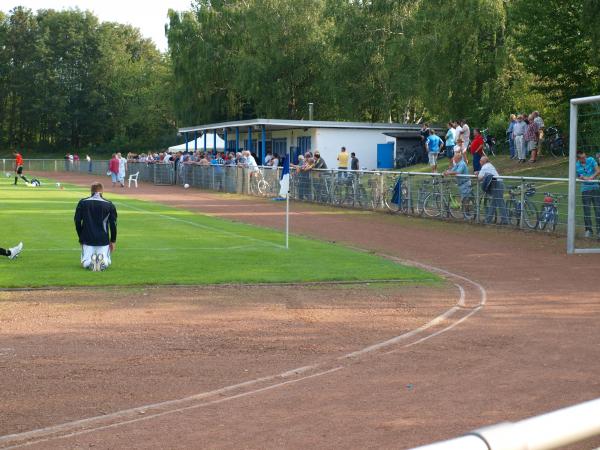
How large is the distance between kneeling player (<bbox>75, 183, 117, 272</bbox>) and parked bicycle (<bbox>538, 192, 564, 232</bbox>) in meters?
10.8

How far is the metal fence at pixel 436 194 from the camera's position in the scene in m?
21.1

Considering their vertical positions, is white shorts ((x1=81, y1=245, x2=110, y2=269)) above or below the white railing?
below

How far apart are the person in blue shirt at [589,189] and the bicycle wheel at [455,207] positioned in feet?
16.7

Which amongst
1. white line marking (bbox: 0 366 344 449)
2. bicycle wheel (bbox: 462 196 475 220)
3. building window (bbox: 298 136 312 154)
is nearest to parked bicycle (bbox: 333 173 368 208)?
bicycle wheel (bbox: 462 196 475 220)

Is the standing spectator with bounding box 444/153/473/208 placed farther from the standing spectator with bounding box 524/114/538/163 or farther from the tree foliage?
the tree foliage

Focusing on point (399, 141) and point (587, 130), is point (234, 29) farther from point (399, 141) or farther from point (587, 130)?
point (587, 130)

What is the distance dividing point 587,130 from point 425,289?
11.9 meters

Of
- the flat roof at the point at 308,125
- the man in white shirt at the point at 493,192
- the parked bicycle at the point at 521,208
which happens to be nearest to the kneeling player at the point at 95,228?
Answer: the parked bicycle at the point at 521,208

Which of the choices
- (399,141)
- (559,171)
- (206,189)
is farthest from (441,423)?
(399,141)

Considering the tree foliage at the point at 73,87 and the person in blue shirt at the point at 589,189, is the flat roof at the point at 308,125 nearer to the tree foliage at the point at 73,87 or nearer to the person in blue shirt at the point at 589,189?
the person in blue shirt at the point at 589,189

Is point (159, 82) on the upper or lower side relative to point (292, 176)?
upper

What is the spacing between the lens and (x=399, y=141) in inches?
1885

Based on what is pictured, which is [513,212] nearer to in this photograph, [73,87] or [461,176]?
[461,176]

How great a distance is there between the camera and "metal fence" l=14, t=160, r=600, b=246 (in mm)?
21062
